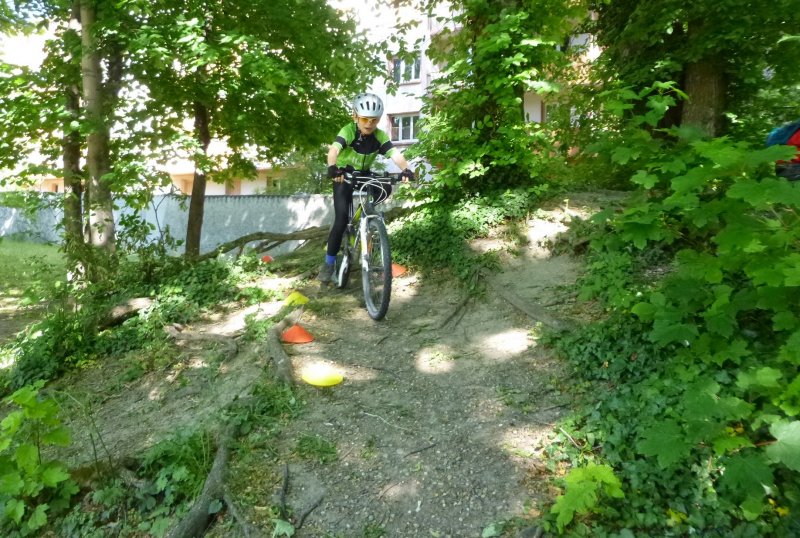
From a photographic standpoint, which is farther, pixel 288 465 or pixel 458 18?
pixel 458 18

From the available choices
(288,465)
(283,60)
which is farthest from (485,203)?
(288,465)

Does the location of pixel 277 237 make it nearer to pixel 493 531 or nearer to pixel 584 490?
pixel 493 531

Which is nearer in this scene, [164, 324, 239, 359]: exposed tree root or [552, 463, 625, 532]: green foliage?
[552, 463, 625, 532]: green foliage

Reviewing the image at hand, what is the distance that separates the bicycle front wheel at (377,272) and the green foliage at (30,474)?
2.81m

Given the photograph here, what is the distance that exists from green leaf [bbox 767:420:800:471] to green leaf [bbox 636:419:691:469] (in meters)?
0.32

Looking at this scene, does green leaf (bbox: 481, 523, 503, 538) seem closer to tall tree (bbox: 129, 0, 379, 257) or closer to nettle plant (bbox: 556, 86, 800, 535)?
nettle plant (bbox: 556, 86, 800, 535)

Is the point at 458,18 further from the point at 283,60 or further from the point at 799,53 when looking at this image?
the point at 799,53

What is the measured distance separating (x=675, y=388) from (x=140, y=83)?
909 centimetres

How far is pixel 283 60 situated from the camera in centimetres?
823

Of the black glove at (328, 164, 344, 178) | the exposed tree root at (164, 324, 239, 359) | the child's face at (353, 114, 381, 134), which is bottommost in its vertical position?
the exposed tree root at (164, 324, 239, 359)

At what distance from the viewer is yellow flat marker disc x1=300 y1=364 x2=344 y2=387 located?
3918 millimetres

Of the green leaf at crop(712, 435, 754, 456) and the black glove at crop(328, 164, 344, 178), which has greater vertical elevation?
the black glove at crop(328, 164, 344, 178)

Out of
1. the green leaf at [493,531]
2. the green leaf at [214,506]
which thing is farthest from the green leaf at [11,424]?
the green leaf at [493,531]

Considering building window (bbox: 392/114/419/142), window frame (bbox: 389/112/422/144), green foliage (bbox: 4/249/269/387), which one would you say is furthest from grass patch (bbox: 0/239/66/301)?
building window (bbox: 392/114/419/142)
